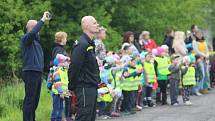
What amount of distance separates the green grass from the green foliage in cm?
275

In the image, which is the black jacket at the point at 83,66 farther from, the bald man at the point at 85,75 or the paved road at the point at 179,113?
the paved road at the point at 179,113

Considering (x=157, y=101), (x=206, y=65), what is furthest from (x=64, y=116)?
(x=206, y=65)

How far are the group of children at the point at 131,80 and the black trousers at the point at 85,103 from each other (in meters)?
2.93

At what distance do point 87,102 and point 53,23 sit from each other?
12.3 m

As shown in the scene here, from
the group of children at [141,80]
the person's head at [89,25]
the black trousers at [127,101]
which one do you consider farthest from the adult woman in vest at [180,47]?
the person's head at [89,25]

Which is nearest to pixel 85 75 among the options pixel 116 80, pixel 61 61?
pixel 61 61

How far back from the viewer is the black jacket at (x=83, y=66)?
8445 mm

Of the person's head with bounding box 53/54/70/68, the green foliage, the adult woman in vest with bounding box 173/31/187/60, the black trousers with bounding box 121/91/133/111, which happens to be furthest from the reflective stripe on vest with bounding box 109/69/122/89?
the adult woman in vest with bounding box 173/31/187/60

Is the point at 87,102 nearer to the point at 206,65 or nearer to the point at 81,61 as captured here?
the point at 81,61

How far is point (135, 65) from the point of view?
47.9 feet

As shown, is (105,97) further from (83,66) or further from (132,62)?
(83,66)

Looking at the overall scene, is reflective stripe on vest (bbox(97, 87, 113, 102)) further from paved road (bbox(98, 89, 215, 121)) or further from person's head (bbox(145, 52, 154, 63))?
person's head (bbox(145, 52, 154, 63))

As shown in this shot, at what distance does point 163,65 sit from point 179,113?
2375mm

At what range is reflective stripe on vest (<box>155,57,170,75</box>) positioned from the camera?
16062mm
